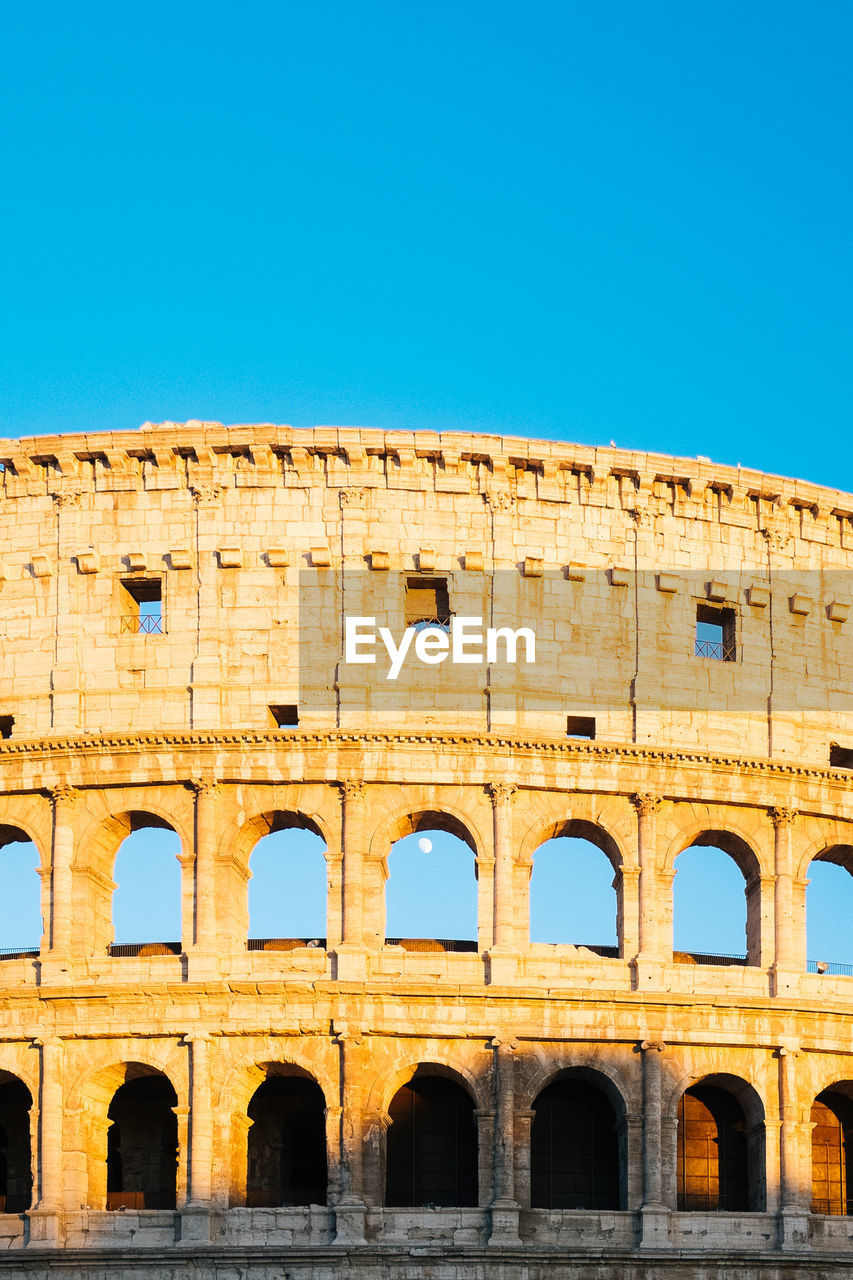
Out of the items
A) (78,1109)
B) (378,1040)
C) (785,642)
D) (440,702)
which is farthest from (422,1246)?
(785,642)

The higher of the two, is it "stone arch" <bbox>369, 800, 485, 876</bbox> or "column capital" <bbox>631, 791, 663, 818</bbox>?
"column capital" <bbox>631, 791, 663, 818</bbox>

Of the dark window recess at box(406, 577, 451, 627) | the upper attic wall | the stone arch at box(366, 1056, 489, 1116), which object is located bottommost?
the stone arch at box(366, 1056, 489, 1116)

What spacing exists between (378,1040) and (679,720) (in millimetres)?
8294

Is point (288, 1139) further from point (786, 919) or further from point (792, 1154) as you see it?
point (786, 919)

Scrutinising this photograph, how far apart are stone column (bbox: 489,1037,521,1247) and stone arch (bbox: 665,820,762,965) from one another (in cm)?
452

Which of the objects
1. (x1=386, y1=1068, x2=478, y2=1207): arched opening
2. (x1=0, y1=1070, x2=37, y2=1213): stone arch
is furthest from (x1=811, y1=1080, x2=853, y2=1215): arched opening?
(x1=0, y1=1070, x2=37, y2=1213): stone arch

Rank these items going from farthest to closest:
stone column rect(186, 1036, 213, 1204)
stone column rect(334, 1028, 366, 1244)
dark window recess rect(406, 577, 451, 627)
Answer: dark window recess rect(406, 577, 451, 627), stone column rect(186, 1036, 213, 1204), stone column rect(334, 1028, 366, 1244)

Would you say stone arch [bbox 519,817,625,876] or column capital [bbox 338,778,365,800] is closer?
column capital [bbox 338,778,365,800]

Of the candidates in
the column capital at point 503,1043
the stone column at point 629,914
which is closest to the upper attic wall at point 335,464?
the stone column at point 629,914

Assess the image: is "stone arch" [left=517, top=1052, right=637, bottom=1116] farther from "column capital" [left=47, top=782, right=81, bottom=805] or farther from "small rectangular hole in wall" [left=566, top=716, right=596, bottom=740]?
"column capital" [left=47, top=782, right=81, bottom=805]

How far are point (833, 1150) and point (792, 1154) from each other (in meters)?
2.34

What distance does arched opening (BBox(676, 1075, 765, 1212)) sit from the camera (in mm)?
40688

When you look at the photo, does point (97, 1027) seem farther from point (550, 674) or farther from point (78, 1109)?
point (550, 674)

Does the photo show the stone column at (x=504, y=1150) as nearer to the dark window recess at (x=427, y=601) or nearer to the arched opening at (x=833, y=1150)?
the arched opening at (x=833, y=1150)
